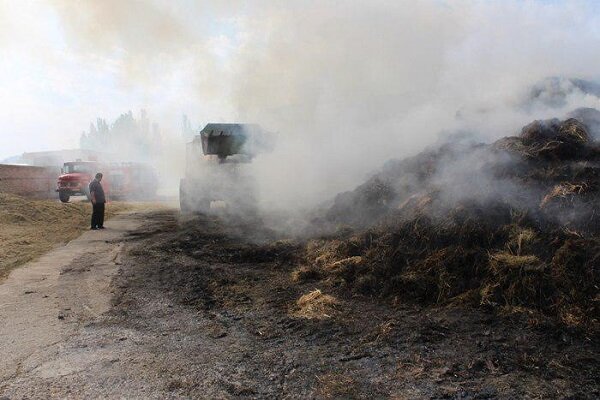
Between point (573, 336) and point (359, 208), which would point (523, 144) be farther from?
point (573, 336)

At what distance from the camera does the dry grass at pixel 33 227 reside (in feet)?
28.8

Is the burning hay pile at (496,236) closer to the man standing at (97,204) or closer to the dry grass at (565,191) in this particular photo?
the dry grass at (565,191)

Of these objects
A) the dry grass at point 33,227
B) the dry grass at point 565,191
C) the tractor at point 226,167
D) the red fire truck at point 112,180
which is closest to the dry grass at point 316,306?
the dry grass at point 565,191

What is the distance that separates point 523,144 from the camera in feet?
23.4

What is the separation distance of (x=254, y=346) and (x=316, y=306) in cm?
114

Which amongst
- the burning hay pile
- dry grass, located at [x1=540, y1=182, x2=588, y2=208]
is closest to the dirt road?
the burning hay pile

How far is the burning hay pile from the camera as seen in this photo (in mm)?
4770

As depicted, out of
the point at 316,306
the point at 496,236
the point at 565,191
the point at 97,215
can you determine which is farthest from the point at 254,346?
the point at 97,215

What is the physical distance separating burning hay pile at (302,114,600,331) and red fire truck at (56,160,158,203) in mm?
18020

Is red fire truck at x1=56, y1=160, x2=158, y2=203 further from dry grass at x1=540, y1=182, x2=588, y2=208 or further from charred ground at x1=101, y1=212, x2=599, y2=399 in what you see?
dry grass at x1=540, y1=182, x2=588, y2=208

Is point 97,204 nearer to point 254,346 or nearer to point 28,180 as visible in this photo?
point 254,346

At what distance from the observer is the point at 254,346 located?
4375 mm

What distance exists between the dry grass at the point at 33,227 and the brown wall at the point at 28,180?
5025mm

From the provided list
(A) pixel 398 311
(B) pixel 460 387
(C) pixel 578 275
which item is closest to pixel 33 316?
(A) pixel 398 311
